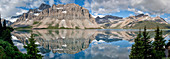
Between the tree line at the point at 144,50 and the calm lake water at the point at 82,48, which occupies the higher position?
the tree line at the point at 144,50

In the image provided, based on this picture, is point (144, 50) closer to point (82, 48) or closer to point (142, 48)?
point (142, 48)

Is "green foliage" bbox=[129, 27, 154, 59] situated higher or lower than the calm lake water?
higher

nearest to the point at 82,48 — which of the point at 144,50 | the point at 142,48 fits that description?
the point at 144,50

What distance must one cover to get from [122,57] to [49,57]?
68.1ft

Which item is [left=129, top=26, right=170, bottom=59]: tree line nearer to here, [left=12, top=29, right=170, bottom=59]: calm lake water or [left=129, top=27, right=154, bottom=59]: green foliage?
[left=129, top=27, right=154, bottom=59]: green foliage

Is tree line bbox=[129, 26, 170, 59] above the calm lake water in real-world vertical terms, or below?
above

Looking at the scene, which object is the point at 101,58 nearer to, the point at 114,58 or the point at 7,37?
the point at 114,58

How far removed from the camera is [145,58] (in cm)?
2209

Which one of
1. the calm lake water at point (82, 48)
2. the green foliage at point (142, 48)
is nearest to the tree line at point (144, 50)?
the green foliage at point (142, 48)

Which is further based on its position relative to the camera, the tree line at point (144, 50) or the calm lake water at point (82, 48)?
the calm lake water at point (82, 48)

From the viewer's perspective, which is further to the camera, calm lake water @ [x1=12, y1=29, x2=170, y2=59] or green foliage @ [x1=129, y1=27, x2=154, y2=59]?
calm lake water @ [x1=12, y1=29, x2=170, y2=59]

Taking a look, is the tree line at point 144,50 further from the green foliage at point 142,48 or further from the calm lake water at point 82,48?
the calm lake water at point 82,48

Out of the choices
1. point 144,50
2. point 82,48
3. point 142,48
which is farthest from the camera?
point 82,48

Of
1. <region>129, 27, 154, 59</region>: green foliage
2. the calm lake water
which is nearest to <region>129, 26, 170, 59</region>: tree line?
<region>129, 27, 154, 59</region>: green foliage
